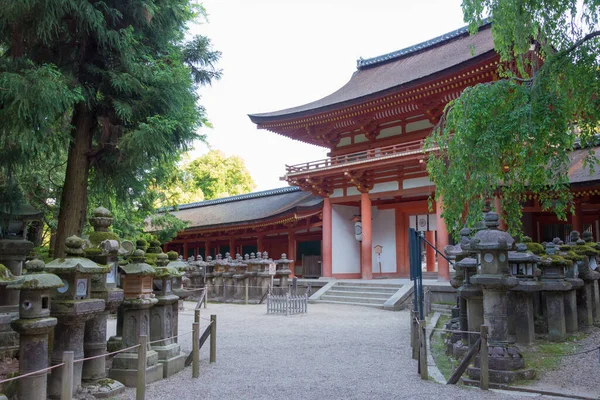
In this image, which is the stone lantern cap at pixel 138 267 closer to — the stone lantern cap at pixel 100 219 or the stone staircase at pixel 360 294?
the stone lantern cap at pixel 100 219

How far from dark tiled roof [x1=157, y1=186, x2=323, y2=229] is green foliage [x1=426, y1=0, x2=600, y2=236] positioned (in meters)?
14.5

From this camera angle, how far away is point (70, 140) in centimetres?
919

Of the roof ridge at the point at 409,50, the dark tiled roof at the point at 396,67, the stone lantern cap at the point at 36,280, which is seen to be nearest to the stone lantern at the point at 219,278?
the dark tiled roof at the point at 396,67

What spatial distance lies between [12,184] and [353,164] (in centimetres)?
1204

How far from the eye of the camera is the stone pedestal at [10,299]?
6.33 meters

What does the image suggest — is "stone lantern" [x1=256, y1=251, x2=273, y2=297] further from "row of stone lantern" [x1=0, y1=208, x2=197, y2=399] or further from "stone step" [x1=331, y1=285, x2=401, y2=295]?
"row of stone lantern" [x1=0, y1=208, x2=197, y2=399]

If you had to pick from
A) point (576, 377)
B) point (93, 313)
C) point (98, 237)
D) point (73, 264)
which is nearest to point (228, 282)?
point (98, 237)

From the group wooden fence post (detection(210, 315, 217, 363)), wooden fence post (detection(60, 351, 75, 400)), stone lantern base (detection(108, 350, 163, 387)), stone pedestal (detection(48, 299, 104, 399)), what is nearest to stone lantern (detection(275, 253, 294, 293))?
wooden fence post (detection(210, 315, 217, 363))

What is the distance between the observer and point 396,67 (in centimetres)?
2305

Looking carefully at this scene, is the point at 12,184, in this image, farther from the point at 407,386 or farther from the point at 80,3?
the point at 407,386

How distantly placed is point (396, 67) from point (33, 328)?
70.0ft

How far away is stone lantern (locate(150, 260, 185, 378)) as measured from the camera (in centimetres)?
678

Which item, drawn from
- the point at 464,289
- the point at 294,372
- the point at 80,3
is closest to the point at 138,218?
the point at 80,3

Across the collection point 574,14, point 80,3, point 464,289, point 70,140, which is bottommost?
point 464,289
